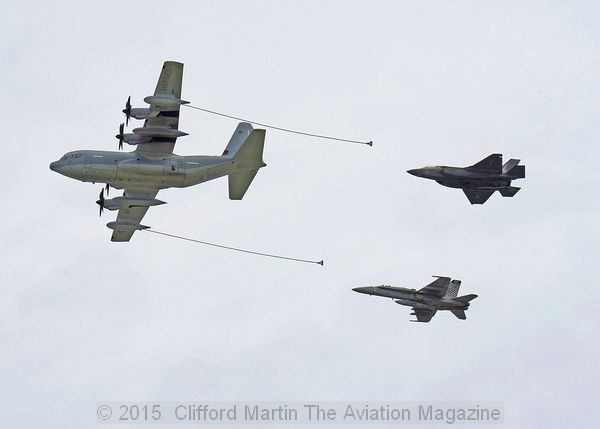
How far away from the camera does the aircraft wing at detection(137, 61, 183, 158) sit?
7825 cm

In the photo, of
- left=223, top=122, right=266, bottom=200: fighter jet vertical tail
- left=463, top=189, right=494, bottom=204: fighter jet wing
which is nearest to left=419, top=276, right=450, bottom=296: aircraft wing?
left=463, top=189, right=494, bottom=204: fighter jet wing

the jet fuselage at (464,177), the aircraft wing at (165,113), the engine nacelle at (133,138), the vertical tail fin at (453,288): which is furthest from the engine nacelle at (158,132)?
the vertical tail fin at (453,288)

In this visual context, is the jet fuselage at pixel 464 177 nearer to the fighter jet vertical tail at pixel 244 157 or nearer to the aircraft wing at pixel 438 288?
the aircraft wing at pixel 438 288

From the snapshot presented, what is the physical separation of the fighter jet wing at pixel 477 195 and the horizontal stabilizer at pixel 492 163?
2121 mm

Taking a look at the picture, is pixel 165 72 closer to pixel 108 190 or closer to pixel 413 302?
pixel 108 190

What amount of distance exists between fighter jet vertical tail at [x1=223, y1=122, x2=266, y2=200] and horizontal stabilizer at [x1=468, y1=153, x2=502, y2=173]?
73.6 ft

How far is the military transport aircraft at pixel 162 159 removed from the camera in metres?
78.4

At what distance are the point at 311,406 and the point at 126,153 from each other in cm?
2244

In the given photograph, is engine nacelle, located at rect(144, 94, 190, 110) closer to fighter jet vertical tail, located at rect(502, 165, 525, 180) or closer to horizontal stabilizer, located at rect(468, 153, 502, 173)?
horizontal stabilizer, located at rect(468, 153, 502, 173)

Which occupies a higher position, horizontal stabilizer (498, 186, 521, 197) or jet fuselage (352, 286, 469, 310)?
horizontal stabilizer (498, 186, 521, 197)

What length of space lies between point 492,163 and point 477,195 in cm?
336

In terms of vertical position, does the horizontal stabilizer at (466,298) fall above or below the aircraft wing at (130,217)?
below

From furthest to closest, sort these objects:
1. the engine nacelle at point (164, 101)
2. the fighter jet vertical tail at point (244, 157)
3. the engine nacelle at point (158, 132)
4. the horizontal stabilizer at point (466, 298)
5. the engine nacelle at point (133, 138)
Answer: the horizontal stabilizer at point (466, 298)
the fighter jet vertical tail at point (244, 157)
the engine nacelle at point (133, 138)
the engine nacelle at point (158, 132)
the engine nacelle at point (164, 101)

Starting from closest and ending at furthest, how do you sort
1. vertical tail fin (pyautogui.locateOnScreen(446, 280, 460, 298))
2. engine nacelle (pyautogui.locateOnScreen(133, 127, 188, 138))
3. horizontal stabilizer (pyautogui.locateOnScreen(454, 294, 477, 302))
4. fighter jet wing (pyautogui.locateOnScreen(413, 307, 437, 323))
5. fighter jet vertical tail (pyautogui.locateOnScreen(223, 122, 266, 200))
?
engine nacelle (pyautogui.locateOnScreen(133, 127, 188, 138)) → fighter jet vertical tail (pyautogui.locateOnScreen(223, 122, 266, 200)) → horizontal stabilizer (pyautogui.locateOnScreen(454, 294, 477, 302)) → fighter jet wing (pyautogui.locateOnScreen(413, 307, 437, 323)) → vertical tail fin (pyautogui.locateOnScreen(446, 280, 460, 298))
